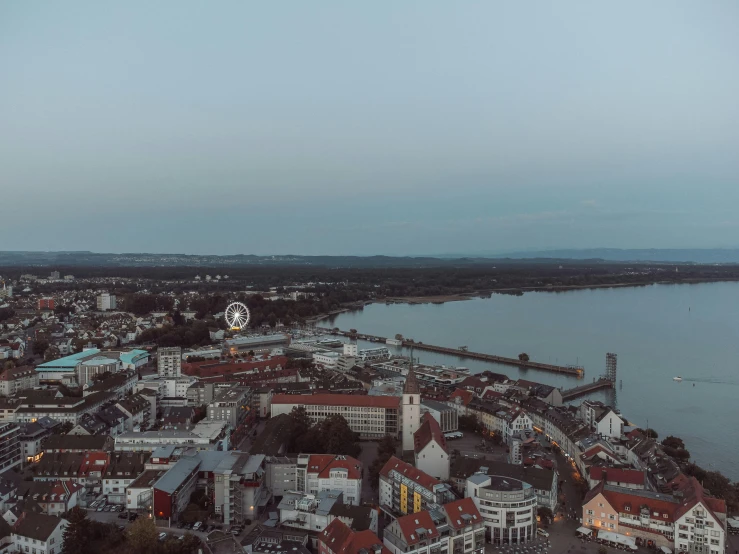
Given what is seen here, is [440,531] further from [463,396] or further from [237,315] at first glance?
[237,315]

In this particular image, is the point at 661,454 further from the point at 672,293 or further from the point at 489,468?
the point at 672,293

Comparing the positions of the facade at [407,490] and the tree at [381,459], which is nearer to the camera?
the facade at [407,490]

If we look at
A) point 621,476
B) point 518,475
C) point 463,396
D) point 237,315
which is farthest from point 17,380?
point 621,476

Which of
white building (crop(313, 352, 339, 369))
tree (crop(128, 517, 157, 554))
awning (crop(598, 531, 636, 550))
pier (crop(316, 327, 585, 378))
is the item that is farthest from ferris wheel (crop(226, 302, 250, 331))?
awning (crop(598, 531, 636, 550))

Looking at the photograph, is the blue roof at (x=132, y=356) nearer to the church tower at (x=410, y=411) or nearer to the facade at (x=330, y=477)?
the church tower at (x=410, y=411)

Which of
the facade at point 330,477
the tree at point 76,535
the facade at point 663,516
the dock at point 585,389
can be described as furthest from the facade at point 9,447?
the dock at point 585,389

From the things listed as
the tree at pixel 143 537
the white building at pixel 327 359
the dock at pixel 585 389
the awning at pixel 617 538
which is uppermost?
the tree at pixel 143 537
